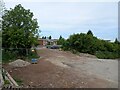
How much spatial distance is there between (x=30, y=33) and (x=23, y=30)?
0.90 meters

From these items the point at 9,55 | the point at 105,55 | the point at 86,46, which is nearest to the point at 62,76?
the point at 9,55

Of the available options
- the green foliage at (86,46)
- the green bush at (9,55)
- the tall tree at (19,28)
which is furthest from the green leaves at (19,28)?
the green foliage at (86,46)

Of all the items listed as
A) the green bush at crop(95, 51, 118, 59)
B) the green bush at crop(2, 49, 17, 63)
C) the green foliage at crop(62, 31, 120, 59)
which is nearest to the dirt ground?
the green bush at crop(2, 49, 17, 63)

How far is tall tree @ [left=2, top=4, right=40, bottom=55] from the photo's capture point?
28.4 m

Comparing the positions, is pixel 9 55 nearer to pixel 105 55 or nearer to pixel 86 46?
pixel 86 46

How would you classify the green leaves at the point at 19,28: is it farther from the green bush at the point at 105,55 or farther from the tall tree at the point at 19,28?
the green bush at the point at 105,55

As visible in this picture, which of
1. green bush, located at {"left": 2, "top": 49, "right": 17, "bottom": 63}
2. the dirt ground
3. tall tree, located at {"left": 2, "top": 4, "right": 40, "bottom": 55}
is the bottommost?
the dirt ground

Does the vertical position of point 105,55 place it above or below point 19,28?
below

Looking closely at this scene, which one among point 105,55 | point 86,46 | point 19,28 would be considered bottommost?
point 105,55

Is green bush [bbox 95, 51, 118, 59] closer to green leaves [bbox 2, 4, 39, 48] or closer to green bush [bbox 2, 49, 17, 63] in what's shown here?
green leaves [bbox 2, 4, 39, 48]

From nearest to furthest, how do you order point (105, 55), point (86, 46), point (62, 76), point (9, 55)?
point (62, 76), point (9, 55), point (105, 55), point (86, 46)

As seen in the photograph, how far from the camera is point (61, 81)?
1541cm

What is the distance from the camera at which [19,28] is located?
29484 millimetres

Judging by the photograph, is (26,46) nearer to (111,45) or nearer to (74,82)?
(74,82)
